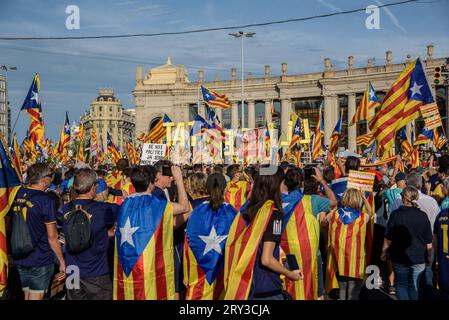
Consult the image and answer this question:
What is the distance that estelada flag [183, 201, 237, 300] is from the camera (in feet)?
19.3

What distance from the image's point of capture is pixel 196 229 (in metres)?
5.93

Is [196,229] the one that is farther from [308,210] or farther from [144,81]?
[144,81]

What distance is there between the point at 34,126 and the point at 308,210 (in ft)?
56.8

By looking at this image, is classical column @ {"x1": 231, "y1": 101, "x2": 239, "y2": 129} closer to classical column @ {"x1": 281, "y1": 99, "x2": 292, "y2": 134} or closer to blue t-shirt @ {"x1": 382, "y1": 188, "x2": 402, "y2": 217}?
classical column @ {"x1": 281, "y1": 99, "x2": 292, "y2": 134}

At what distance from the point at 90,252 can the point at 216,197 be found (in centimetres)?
156

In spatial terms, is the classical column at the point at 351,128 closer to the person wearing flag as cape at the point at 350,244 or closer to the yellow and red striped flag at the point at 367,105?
the yellow and red striped flag at the point at 367,105

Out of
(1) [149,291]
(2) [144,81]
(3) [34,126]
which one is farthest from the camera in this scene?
(2) [144,81]

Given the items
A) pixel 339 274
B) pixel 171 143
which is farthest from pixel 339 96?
pixel 339 274

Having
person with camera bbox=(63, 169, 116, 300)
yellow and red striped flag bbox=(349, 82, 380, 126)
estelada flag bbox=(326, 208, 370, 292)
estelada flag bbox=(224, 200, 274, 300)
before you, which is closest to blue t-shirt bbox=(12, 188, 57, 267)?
person with camera bbox=(63, 169, 116, 300)

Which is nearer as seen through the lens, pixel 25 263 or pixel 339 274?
pixel 25 263

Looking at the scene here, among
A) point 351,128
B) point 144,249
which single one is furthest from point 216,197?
point 351,128

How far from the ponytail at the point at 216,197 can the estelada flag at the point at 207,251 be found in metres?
0.06

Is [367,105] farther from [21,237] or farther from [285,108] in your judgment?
[285,108]

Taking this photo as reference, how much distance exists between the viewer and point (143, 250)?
5699mm
